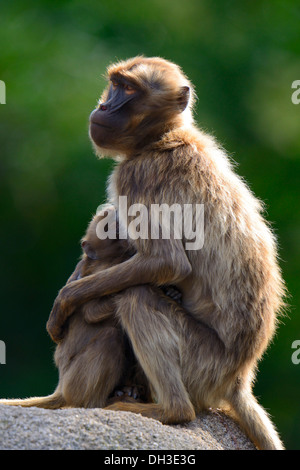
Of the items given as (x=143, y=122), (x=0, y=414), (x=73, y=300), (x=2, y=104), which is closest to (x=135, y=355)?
(x=73, y=300)

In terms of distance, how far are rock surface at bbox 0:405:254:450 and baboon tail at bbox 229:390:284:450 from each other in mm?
536

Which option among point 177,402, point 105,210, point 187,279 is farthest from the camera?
point 105,210

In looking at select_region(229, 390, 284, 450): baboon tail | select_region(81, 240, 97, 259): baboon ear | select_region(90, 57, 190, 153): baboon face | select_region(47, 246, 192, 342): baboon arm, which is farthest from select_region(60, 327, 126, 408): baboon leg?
select_region(90, 57, 190, 153): baboon face

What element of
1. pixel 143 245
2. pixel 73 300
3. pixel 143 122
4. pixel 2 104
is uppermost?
pixel 2 104

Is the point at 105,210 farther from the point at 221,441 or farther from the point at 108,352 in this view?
the point at 221,441

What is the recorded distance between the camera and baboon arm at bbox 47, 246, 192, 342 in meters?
6.22

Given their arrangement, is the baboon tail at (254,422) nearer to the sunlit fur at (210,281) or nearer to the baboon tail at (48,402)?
the sunlit fur at (210,281)

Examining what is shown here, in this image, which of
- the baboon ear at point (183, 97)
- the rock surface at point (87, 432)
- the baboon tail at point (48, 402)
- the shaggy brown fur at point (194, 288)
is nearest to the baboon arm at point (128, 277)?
the shaggy brown fur at point (194, 288)

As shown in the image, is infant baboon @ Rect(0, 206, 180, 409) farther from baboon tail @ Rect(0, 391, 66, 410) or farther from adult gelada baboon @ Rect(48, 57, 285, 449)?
adult gelada baboon @ Rect(48, 57, 285, 449)

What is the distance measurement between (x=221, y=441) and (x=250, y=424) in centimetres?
29

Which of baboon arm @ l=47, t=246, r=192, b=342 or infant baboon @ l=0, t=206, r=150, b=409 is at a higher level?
baboon arm @ l=47, t=246, r=192, b=342

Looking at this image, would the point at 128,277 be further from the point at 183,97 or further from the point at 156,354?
the point at 183,97

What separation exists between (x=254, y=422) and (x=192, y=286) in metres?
1.17

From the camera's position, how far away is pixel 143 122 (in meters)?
6.81
